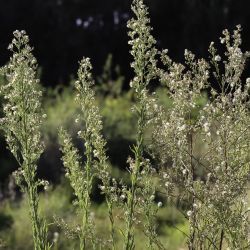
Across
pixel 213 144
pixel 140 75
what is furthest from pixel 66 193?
pixel 140 75

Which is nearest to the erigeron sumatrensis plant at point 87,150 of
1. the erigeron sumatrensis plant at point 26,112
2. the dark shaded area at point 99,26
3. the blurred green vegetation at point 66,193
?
the erigeron sumatrensis plant at point 26,112

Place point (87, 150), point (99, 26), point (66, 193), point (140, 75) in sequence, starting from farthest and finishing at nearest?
point (99, 26)
point (66, 193)
point (87, 150)
point (140, 75)

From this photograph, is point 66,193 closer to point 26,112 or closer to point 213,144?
point 213,144

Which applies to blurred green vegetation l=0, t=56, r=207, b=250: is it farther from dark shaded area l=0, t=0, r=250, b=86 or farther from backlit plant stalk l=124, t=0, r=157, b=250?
dark shaded area l=0, t=0, r=250, b=86

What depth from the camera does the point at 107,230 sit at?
575 cm

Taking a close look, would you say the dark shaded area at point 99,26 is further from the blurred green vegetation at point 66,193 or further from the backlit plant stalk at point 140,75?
the backlit plant stalk at point 140,75

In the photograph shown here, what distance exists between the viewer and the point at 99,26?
1958 centimetres

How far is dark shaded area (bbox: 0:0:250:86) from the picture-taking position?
1786 cm

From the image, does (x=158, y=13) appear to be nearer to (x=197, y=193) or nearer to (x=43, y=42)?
(x=43, y=42)

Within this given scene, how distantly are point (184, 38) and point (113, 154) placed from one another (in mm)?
9832

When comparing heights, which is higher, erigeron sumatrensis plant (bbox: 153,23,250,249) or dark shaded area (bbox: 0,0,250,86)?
dark shaded area (bbox: 0,0,250,86)

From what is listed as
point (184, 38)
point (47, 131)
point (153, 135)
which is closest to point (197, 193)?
point (153, 135)

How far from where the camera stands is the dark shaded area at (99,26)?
1786 centimetres

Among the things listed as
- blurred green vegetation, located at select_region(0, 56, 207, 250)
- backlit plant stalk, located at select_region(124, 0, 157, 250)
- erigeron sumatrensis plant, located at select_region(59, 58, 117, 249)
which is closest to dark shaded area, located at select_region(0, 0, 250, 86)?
blurred green vegetation, located at select_region(0, 56, 207, 250)
